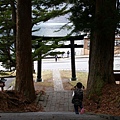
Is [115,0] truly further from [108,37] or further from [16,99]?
[16,99]

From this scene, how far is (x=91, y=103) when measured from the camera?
8.67 meters

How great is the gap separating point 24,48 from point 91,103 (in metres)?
3.15

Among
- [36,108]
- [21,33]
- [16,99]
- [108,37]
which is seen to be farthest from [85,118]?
[21,33]

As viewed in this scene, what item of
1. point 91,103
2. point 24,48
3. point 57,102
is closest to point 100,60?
point 91,103

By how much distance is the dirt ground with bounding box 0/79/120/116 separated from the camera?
764 cm

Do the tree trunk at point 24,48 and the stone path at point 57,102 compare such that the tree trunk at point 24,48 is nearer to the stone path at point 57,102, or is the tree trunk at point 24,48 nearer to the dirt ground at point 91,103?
the dirt ground at point 91,103

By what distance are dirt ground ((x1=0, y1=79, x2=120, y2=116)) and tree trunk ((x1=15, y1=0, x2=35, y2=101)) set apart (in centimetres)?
41

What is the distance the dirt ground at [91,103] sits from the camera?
7.64 meters

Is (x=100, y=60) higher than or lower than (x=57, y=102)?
higher

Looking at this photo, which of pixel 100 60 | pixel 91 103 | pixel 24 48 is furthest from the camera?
pixel 24 48

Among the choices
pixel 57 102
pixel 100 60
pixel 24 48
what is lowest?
pixel 57 102

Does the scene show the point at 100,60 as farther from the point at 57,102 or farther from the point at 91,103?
the point at 57,102

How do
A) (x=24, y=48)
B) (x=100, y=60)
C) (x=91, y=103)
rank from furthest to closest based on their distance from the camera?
(x=24, y=48)
(x=100, y=60)
(x=91, y=103)

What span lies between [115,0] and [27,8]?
3.20 m
